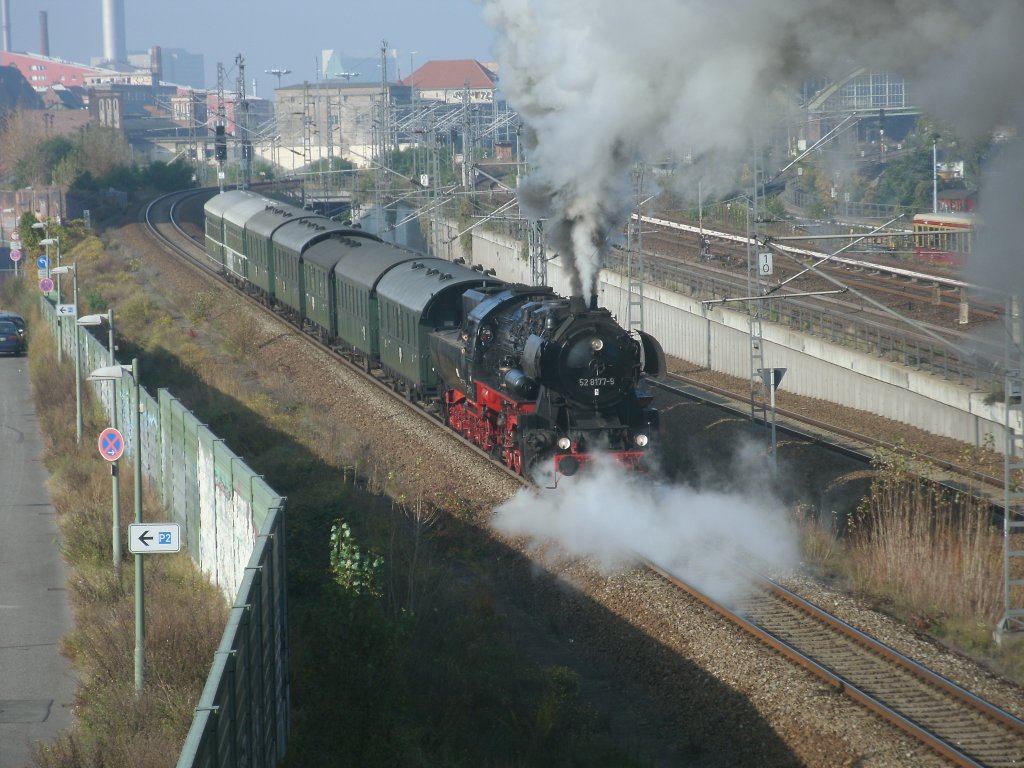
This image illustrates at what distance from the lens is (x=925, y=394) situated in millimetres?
24938

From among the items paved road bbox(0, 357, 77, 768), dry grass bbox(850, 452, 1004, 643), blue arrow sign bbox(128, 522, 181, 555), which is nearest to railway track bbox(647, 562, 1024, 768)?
dry grass bbox(850, 452, 1004, 643)

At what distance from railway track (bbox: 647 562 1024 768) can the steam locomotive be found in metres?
3.86

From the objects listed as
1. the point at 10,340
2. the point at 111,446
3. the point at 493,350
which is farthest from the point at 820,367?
the point at 10,340

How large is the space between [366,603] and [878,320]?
24325mm

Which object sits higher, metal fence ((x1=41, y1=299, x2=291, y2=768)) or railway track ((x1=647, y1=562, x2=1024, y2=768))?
metal fence ((x1=41, y1=299, x2=291, y2=768))

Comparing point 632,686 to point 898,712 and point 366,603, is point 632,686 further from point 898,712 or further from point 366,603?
point 366,603

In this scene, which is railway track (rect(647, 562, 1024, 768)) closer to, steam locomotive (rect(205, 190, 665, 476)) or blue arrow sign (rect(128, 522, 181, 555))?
steam locomotive (rect(205, 190, 665, 476))

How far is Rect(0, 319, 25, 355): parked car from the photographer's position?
3819 cm

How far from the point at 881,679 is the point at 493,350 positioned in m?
9.59

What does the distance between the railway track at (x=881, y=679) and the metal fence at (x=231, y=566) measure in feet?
17.9

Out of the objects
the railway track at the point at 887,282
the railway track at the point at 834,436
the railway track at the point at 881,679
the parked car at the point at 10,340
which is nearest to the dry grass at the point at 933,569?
the railway track at the point at 881,679

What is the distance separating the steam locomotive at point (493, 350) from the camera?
18.2m

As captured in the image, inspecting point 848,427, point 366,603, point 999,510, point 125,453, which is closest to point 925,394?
point 848,427

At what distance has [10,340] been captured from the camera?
38.2 meters
